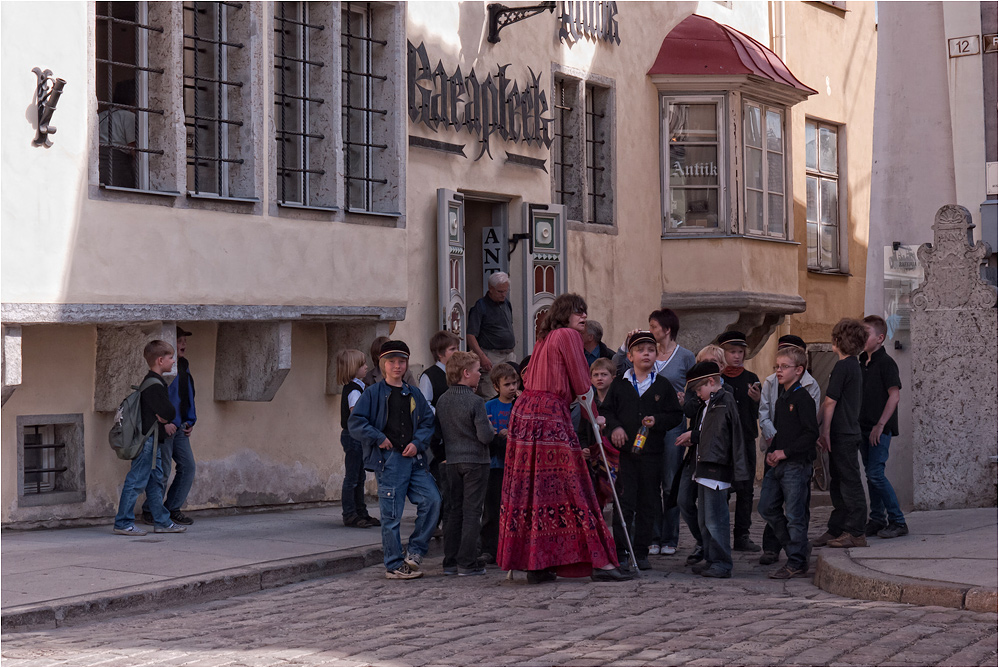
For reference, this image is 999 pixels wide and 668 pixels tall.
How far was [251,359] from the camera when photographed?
12.7m

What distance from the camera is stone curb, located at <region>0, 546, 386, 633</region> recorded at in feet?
25.6

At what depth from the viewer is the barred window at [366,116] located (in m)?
13.6

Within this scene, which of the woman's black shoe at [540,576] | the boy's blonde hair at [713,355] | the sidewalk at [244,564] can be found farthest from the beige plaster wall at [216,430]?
the boy's blonde hair at [713,355]

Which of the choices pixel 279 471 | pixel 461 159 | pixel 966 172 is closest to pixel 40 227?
pixel 279 471

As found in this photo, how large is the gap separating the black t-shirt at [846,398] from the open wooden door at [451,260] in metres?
5.05

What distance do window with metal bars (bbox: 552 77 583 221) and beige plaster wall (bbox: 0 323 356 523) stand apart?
447cm

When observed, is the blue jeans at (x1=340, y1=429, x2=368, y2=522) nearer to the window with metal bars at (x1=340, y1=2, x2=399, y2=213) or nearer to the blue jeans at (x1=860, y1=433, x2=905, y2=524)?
the window with metal bars at (x1=340, y1=2, x2=399, y2=213)

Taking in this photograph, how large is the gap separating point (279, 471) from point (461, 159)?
393 cm

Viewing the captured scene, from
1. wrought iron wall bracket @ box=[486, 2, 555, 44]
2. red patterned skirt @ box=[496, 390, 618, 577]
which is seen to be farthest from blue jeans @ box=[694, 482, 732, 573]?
wrought iron wall bracket @ box=[486, 2, 555, 44]

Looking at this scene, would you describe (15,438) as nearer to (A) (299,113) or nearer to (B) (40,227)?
(B) (40,227)

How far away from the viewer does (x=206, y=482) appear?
12539 millimetres

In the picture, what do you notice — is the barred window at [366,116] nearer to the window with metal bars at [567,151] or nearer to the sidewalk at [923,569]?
the window with metal bars at [567,151]

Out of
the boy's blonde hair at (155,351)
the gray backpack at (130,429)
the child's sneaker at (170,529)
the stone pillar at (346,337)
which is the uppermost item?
the stone pillar at (346,337)

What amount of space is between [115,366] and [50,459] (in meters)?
0.90
